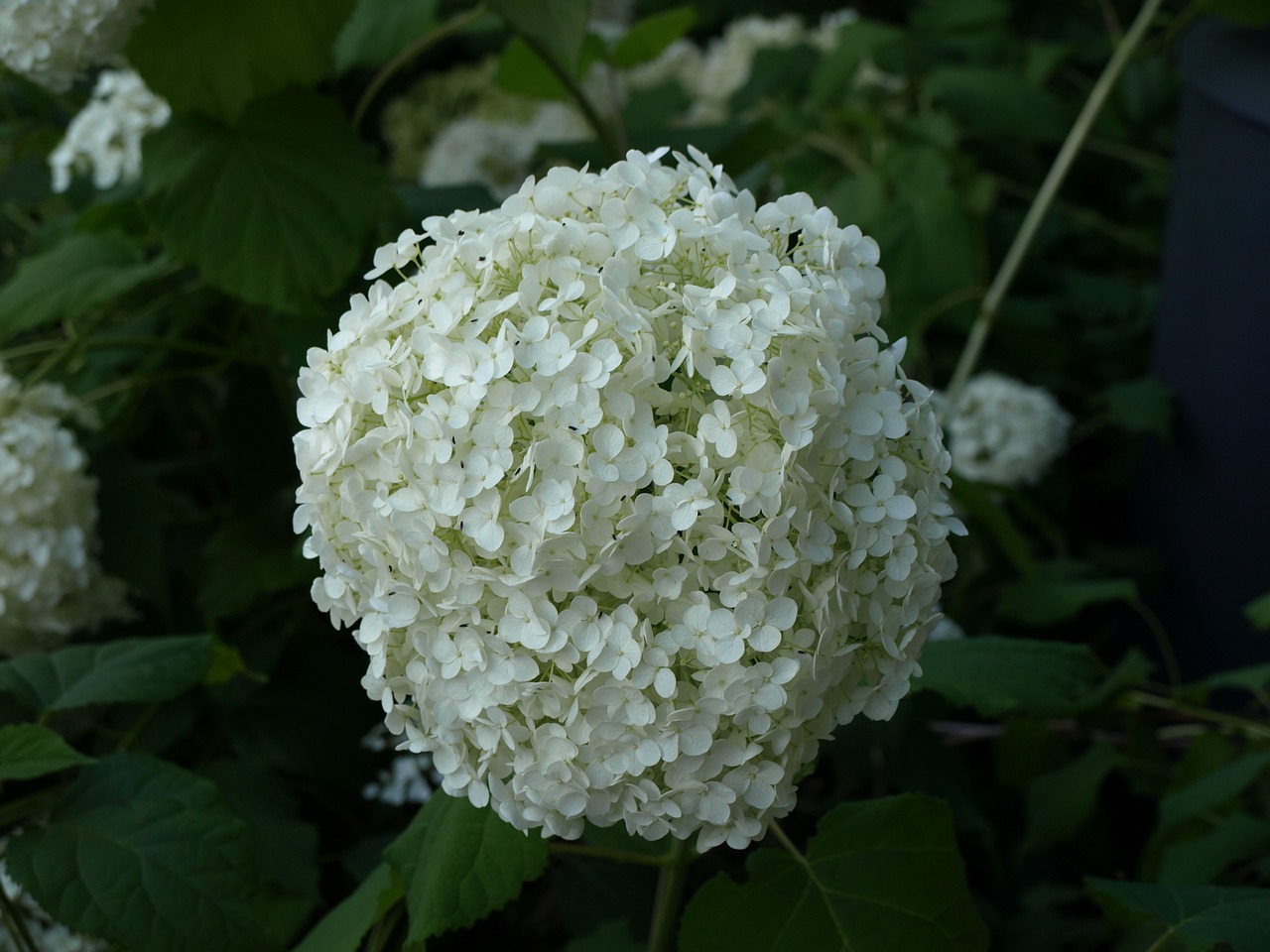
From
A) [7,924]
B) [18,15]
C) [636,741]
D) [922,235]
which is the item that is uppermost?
[18,15]

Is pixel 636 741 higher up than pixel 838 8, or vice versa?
pixel 636 741

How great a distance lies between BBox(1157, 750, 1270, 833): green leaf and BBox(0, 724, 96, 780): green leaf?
3.68 ft

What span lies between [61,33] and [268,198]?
0.25 meters

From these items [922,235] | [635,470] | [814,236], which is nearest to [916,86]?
[922,235]

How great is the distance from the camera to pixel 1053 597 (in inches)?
63.0

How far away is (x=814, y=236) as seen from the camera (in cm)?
85

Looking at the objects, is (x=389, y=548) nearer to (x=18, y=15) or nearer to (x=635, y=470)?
(x=635, y=470)

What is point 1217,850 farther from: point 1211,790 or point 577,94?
point 577,94

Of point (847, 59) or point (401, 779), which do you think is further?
point (847, 59)

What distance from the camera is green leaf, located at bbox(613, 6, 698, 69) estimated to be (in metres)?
1.84

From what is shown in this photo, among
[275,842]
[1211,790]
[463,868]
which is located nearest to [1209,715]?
[1211,790]

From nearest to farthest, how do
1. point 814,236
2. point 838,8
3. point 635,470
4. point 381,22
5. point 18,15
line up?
point 635,470 < point 814,236 < point 18,15 < point 381,22 < point 838,8

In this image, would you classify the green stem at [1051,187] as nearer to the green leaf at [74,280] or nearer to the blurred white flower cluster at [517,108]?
the blurred white flower cluster at [517,108]

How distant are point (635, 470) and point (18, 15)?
94cm
